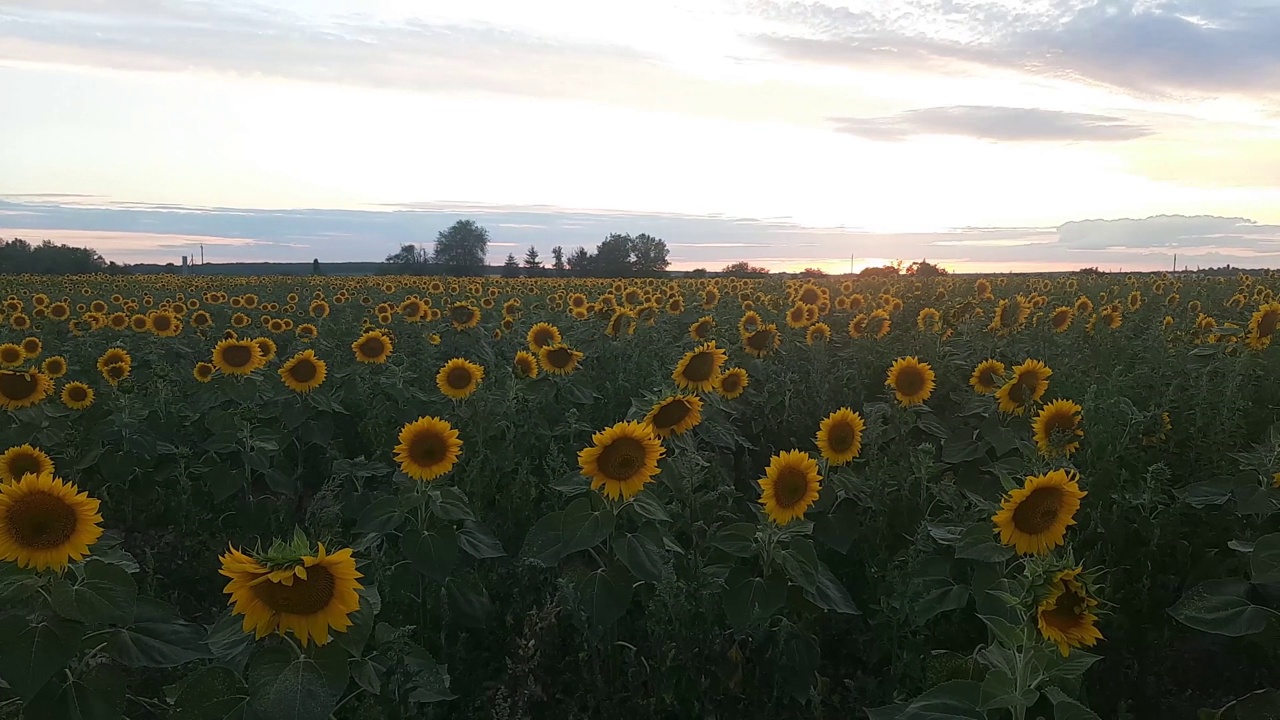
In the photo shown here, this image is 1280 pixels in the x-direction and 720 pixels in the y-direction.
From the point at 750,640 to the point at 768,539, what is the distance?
0.60 metres

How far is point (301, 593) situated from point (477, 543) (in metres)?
1.51

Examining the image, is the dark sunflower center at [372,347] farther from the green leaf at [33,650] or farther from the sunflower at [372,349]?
the green leaf at [33,650]

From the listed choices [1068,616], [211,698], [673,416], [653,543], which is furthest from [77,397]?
[1068,616]

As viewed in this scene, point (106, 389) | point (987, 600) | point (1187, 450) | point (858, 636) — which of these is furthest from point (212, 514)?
point (1187, 450)

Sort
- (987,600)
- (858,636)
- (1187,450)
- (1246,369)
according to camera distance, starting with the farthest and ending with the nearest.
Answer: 1. (1246,369)
2. (1187,450)
3. (858,636)
4. (987,600)

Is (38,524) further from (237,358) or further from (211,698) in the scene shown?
(237,358)

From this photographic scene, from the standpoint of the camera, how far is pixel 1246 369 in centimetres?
552

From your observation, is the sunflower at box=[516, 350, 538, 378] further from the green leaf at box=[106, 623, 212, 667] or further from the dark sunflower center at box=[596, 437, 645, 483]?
the green leaf at box=[106, 623, 212, 667]

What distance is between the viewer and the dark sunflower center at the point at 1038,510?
2.73m

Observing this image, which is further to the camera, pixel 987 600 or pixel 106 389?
pixel 106 389

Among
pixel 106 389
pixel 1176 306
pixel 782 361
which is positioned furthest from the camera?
pixel 1176 306

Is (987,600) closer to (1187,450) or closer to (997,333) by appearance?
(1187,450)

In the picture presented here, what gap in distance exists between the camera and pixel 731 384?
214 inches

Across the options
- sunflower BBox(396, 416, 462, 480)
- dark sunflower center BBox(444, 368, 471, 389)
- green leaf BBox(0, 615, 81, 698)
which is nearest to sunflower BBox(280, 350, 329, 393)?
dark sunflower center BBox(444, 368, 471, 389)
